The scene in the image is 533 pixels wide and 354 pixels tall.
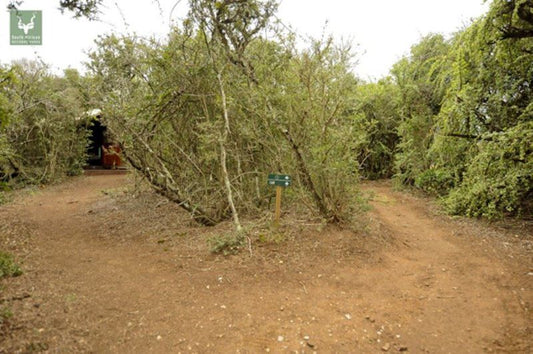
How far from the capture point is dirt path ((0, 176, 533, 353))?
2885 mm

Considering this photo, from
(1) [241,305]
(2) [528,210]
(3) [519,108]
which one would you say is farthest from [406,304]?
(3) [519,108]

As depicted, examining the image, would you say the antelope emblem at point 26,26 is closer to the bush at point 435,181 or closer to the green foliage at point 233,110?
the green foliage at point 233,110

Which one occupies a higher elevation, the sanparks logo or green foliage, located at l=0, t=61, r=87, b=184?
the sanparks logo

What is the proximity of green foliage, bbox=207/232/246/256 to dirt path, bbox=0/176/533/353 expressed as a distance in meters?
0.15

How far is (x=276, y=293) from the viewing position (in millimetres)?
3736

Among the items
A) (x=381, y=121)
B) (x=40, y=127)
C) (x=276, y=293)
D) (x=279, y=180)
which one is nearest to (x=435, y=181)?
(x=381, y=121)

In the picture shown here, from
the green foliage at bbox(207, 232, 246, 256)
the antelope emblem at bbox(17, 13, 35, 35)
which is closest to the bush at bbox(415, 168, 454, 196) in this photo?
the green foliage at bbox(207, 232, 246, 256)

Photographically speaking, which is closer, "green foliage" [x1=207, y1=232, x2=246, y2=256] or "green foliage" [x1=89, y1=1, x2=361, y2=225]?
"green foliage" [x1=207, y1=232, x2=246, y2=256]

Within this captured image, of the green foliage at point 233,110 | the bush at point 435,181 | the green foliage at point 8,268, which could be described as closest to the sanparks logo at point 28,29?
the green foliage at point 233,110

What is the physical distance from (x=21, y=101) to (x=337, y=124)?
36.3ft

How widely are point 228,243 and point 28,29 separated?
338 inches

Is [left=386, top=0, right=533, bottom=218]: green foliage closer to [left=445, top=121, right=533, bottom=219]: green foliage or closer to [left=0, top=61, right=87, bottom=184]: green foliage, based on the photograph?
[left=445, top=121, right=533, bottom=219]: green foliage

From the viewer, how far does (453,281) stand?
165 inches

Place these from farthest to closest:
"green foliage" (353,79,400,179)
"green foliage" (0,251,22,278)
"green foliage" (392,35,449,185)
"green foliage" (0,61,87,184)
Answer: "green foliage" (353,79,400,179), "green foliage" (0,61,87,184), "green foliage" (392,35,449,185), "green foliage" (0,251,22,278)
